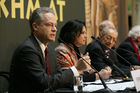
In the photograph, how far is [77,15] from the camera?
4.89m

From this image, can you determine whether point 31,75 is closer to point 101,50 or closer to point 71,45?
point 71,45

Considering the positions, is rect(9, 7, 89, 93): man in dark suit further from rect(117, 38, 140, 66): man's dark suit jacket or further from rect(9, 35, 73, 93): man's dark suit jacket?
rect(117, 38, 140, 66): man's dark suit jacket

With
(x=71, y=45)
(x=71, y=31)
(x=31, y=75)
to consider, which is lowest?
(x=31, y=75)

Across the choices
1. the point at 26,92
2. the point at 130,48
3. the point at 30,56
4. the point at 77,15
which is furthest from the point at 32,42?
the point at 130,48

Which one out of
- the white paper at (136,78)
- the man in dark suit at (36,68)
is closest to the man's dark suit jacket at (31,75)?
the man in dark suit at (36,68)

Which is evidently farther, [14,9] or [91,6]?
[91,6]

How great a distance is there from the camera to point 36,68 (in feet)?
7.91

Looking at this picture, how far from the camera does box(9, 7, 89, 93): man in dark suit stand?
7.87 ft

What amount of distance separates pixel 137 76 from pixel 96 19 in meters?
3.30

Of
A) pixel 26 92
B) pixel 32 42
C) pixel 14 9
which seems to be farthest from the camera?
pixel 14 9

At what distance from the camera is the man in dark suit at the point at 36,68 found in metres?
2.40

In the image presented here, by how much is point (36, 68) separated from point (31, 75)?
0.07 metres

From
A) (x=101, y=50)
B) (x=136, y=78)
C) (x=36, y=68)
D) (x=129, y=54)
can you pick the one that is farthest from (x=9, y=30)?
(x=129, y=54)

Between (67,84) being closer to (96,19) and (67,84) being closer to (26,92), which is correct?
(26,92)
